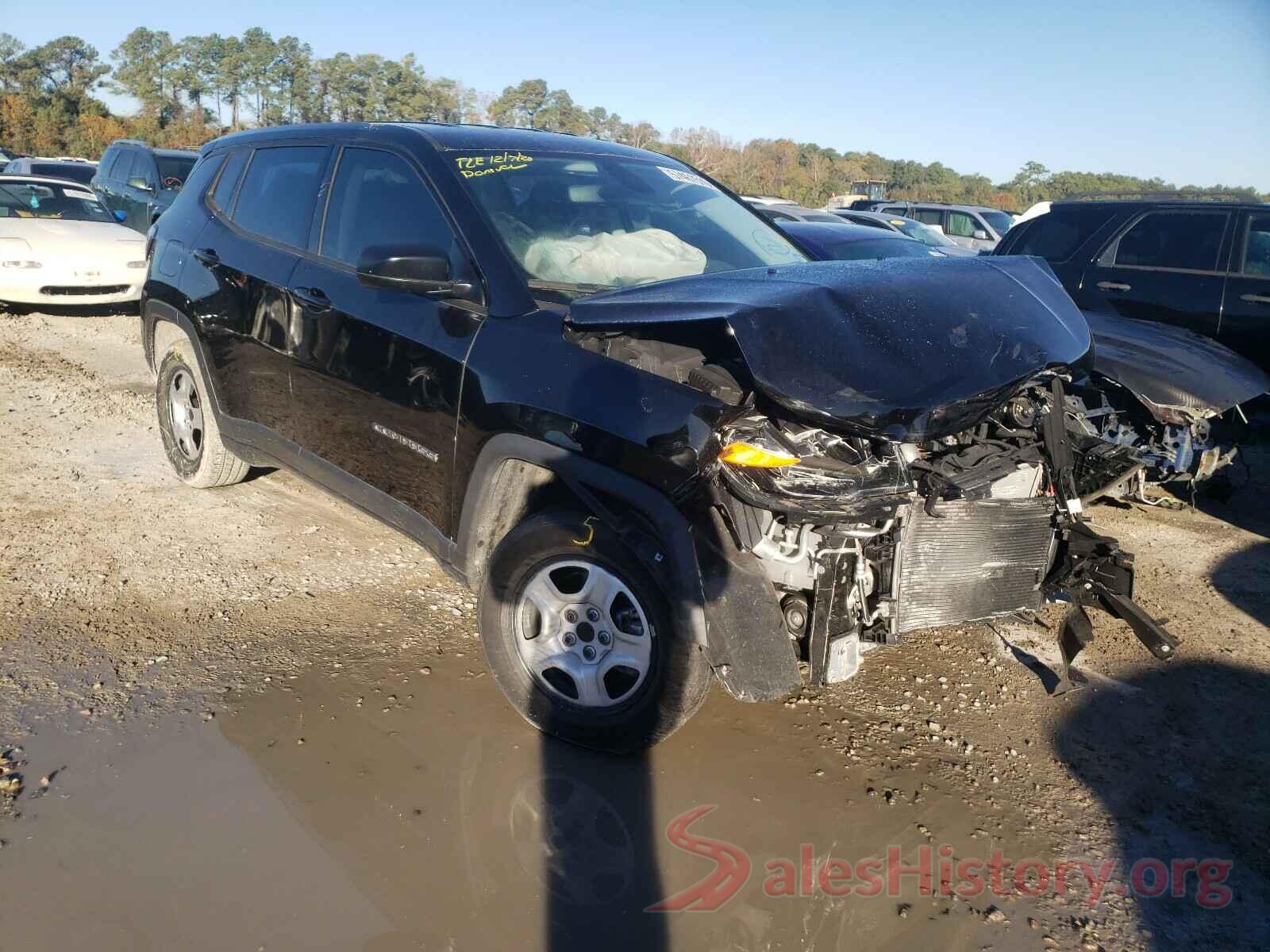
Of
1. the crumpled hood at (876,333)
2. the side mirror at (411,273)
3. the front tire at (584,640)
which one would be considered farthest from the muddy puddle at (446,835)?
the side mirror at (411,273)

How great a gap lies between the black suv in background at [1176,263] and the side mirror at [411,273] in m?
5.19

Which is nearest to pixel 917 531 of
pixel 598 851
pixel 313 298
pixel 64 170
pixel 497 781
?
pixel 598 851

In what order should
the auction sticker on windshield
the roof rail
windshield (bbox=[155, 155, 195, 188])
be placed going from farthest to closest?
windshield (bbox=[155, 155, 195, 188]) < the roof rail < the auction sticker on windshield

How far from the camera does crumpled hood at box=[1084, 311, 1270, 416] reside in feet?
16.8

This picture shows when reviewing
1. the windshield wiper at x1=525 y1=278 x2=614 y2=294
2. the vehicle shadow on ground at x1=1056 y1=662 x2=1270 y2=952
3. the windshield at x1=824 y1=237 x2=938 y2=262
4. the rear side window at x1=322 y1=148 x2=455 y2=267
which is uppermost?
the rear side window at x1=322 y1=148 x2=455 y2=267

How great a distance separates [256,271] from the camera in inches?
172

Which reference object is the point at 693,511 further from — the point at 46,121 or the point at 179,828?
the point at 46,121

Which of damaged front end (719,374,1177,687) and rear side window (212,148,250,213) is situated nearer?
damaged front end (719,374,1177,687)

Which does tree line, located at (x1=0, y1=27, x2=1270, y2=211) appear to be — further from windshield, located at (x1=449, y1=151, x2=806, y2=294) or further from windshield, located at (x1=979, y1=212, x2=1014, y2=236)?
windshield, located at (x1=449, y1=151, x2=806, y2=294)

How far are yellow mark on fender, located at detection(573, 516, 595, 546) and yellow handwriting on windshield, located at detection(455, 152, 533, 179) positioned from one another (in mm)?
1501

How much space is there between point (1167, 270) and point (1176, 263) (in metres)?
0.08

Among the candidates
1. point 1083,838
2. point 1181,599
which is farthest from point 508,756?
point 1181,599

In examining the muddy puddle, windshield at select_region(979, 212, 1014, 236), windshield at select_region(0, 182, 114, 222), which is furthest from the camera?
windshield at select_region(979, 212, 1014, 236)

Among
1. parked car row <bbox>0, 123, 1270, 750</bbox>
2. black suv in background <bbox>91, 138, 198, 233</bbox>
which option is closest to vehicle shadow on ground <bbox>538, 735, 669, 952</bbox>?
parked car row <bbox>0, 123, 1270, 750</bbox>
